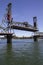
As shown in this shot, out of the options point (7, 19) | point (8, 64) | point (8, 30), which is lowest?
point (8, 64)

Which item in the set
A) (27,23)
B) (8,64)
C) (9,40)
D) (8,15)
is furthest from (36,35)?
(8,64)

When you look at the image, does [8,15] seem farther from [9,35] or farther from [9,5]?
[9,35]

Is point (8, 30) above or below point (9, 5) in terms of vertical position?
below

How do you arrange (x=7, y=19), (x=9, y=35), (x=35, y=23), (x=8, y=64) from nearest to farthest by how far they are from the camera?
(x=8, y=64), (x=9, y=35), (x=7, y=19), (x=35, y=23)

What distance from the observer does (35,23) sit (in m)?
126

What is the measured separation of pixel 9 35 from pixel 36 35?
39526 mm

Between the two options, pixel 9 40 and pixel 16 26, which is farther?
pixel 16 26

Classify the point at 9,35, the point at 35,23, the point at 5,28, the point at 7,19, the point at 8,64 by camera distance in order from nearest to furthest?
the point at 8,64
the point at 9,35
the point at 5,28
the point at 7,19
the point at 35,23

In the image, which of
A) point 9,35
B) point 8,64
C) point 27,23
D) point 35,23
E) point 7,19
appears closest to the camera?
point 8,64

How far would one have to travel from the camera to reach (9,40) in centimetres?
7894

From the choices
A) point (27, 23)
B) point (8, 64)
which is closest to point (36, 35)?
point (27, 23)

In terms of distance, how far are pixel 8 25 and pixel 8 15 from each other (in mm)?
9346

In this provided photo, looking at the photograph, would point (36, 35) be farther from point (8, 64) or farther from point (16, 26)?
point (8, 64)

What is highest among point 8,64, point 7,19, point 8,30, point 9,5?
point 9,5
